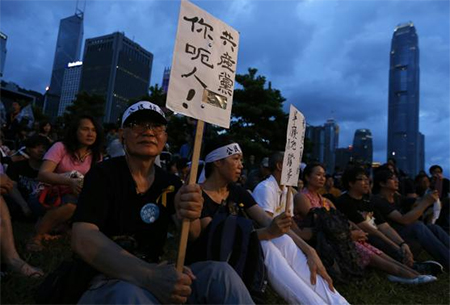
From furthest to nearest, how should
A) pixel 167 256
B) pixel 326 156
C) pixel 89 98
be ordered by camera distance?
1. pixel 326 156
2. pixel 89 98
3. pixel 167 256

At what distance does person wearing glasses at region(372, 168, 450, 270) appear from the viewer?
5.49 m

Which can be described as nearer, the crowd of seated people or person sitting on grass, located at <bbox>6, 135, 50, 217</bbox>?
the crowd of seated people

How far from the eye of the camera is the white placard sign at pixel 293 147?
10.7 feet

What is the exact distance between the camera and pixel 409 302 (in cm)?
418

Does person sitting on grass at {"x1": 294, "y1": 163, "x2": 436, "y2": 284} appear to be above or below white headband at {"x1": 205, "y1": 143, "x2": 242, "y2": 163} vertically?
below

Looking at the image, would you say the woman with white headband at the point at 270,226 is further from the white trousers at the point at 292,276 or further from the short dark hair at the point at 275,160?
the short dark hair at the point at 275,160

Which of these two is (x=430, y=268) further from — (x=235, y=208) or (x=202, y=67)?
(x=202, y=67)

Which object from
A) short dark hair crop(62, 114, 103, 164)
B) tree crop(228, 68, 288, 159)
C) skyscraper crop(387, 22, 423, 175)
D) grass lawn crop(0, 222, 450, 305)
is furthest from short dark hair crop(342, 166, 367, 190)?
skyscraper crop(387, 22, 423, 175)

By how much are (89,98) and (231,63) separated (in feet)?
98.0

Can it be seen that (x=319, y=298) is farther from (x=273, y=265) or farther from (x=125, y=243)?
(x=125, y=243)

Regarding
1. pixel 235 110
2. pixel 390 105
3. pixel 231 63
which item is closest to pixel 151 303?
pixel 231 63

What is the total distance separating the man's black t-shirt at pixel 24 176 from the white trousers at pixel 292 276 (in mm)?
3811

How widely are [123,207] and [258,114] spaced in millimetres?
21393

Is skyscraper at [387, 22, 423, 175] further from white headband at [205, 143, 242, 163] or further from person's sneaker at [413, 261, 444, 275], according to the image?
white headband at [205, 143, 242, 163]
